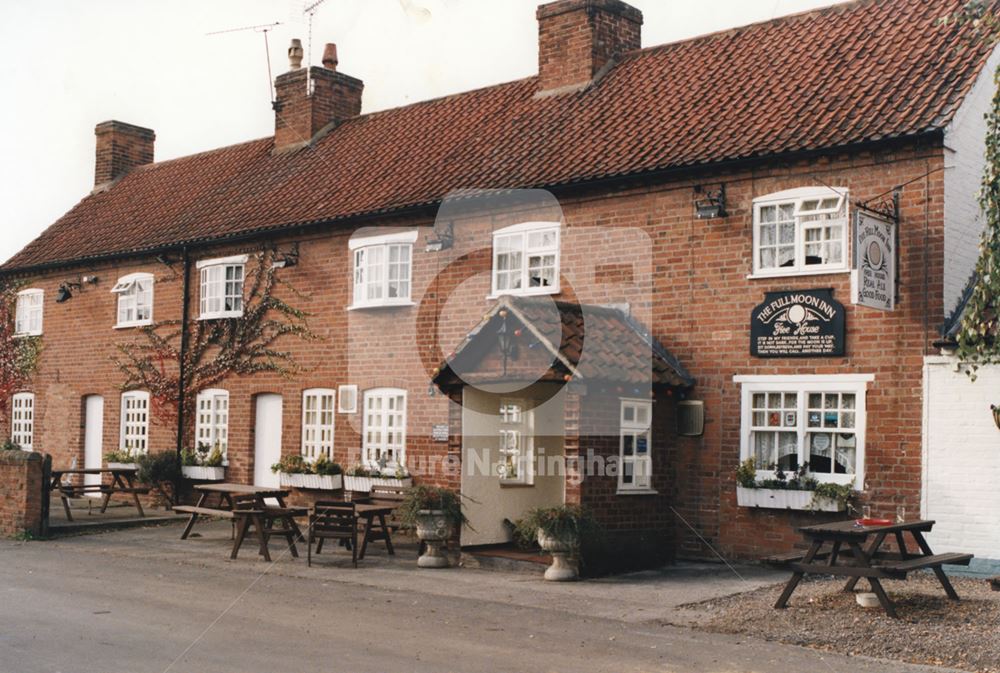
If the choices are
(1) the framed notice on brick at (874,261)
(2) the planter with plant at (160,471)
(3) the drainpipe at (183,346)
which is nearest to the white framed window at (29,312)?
(3) the drainpipe at (183,346)

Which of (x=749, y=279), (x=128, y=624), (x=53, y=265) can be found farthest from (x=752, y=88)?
(x=53, y=265)

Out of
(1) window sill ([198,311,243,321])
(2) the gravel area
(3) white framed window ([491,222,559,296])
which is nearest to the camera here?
(2) the gravel area

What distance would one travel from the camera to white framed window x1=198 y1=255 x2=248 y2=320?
23172 mm

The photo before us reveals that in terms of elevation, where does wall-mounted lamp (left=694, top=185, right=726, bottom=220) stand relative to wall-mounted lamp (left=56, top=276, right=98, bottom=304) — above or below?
above

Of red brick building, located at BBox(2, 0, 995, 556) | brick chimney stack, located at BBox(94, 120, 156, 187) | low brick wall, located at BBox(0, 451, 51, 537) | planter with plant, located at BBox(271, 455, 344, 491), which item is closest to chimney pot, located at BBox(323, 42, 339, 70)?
red brick building, located at BBox(2, 0, 995, 556)

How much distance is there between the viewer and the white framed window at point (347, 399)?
67.5 feet

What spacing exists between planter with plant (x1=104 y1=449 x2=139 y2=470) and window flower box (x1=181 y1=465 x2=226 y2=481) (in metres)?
1.46

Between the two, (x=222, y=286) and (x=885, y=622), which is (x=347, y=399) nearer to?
(x=222, y=286)

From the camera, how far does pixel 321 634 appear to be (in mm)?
10328

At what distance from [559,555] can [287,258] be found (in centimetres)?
1013

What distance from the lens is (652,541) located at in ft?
51.0

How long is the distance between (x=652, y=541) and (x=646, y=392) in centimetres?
205

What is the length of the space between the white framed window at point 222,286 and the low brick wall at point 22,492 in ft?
18.9

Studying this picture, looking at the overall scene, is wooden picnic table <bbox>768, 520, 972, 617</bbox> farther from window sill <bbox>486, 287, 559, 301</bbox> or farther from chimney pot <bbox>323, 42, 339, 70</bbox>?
chimney pot <bbox>323, 42, 339, 70</bbox>
